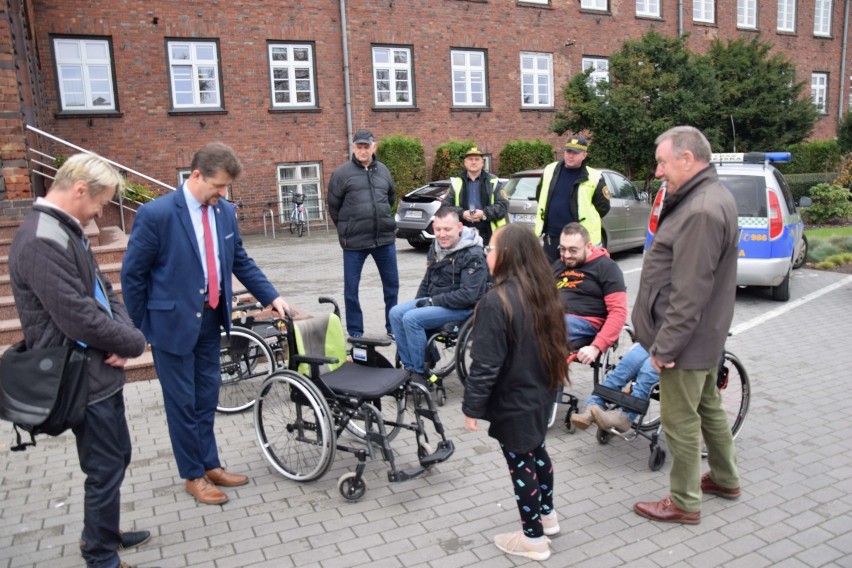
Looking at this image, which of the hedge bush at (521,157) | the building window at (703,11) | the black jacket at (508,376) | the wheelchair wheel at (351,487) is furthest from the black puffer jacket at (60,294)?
the building window at (703,11)

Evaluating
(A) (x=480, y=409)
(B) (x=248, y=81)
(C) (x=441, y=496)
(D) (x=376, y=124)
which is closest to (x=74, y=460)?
(C) (x=441, y=496)

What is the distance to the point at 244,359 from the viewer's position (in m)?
6.06

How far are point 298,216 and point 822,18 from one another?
86.5ft

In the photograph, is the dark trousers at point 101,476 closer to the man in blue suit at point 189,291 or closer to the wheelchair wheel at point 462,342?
the man in blue suit at point 189,291

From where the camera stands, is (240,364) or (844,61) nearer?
(240,364)

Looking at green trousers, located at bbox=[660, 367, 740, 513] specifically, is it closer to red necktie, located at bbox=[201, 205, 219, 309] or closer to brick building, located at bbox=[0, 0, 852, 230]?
red necktie, located at bbox=[201, 205, 219, 309]

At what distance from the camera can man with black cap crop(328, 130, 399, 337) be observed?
7090mm

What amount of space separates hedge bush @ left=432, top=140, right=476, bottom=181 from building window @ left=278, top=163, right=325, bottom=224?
3522 mm

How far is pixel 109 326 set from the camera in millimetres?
3201

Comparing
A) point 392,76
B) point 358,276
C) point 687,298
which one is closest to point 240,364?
point 358,276

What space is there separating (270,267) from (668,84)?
36.7 ft

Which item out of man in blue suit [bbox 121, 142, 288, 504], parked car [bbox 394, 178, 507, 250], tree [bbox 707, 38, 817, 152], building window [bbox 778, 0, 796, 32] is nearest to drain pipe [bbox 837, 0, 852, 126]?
building window [bbox 778, 0, 796, 32]

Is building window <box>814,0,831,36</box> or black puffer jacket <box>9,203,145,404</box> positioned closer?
black puffer jacket <box>9,203,145,404</box>

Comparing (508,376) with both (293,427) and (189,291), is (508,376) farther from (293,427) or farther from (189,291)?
(189,291)
